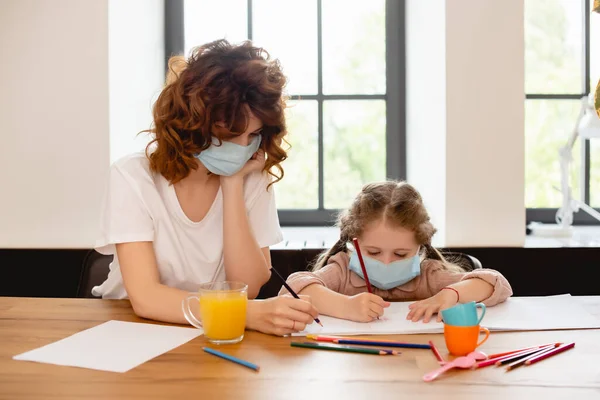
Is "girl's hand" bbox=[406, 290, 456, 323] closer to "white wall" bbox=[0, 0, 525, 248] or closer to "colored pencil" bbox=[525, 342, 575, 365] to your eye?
"colored pencil" bbox=[525, 342, 575, 365]

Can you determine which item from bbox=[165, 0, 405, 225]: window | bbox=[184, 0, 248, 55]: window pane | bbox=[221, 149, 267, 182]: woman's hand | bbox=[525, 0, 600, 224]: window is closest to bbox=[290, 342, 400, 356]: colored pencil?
bbox=[221, 149, 267, 182]: woman's hand

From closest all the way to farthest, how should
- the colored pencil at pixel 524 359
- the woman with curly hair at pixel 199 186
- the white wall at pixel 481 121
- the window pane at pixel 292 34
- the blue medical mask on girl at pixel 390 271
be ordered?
the colored pencil at pixel 524 359 → the woman with curly hair at pixel 199 186 → the blue medical mask on girl at pixel 390 271 → the white wall at pixel 481 121 → the window pane at pixel 292 34

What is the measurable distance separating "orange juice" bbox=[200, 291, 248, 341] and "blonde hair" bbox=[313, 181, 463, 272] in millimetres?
583

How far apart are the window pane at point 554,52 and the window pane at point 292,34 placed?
87 cm

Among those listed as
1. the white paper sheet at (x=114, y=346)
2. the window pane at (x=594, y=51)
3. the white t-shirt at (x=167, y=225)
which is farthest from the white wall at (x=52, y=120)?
the window pane at (x=594, y=51)

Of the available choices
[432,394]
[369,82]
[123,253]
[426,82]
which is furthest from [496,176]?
[432,394]

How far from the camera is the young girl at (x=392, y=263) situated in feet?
4.94

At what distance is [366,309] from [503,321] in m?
0.27

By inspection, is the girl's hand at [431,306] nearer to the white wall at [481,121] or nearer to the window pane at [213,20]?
the white wall at [481,121]

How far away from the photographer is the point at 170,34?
2.76 metres

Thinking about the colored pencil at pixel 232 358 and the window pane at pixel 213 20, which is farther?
the window pane at pixel 213 20

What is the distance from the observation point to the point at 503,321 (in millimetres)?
1300

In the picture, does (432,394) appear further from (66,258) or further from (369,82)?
(369,82)

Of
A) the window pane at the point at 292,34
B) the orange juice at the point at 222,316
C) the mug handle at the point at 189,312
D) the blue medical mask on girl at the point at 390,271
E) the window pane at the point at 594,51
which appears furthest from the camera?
the window pane at the point at 292,34
